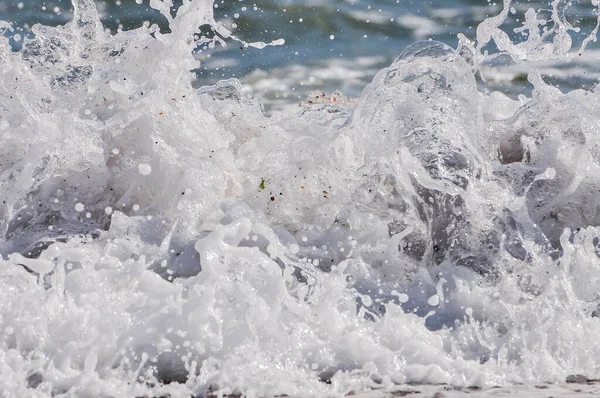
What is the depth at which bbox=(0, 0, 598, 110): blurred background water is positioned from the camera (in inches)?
239

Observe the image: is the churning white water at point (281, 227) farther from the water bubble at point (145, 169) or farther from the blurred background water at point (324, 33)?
the blurred background water at point (324, 33)

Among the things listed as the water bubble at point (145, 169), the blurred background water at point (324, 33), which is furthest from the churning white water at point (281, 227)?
the blurred background water at point (324, 33)

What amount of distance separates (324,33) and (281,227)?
4120 millimetres

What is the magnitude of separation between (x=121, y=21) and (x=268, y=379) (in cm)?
500

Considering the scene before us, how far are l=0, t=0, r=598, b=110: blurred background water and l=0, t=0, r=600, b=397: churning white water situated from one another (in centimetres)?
247

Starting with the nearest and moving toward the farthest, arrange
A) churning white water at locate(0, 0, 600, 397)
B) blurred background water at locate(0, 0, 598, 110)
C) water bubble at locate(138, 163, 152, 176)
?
churning white water at locate(0, 0, 600, 397) < water bubble at locate(138, 163, 152, 176) < blurred background water at locate(0, 0, 598, 110)

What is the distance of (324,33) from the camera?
6613mm

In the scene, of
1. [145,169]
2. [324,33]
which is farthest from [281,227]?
[324,33]

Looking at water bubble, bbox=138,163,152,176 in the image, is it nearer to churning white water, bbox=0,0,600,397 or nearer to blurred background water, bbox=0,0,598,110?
churning white water, bbox=0,0,600,397

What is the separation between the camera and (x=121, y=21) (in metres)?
6.37

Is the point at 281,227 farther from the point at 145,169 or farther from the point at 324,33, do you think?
the point at 324,33

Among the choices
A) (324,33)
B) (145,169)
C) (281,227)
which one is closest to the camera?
(281,227)

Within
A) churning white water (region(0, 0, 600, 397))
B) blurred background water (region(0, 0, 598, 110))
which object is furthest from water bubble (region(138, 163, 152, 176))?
blurred background water (region(0, 0, 598, 110))

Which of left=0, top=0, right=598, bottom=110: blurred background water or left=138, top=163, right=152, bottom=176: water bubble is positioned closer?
left=138, top=163, right=152, bottom=176: water bubble
